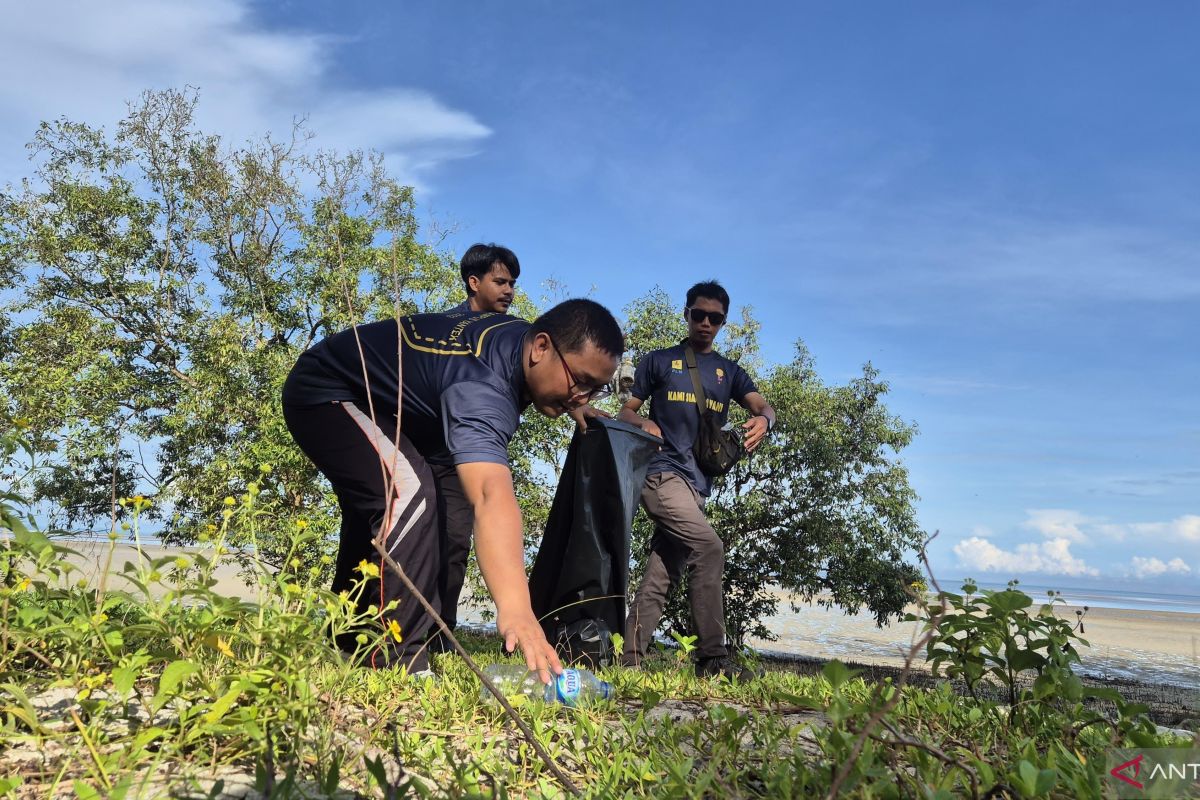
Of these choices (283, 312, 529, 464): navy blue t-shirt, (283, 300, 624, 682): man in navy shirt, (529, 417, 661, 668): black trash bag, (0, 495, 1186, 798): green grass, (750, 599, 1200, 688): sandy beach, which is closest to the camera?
(0, 495, 1186, 798): green grass

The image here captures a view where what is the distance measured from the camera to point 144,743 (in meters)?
1.64

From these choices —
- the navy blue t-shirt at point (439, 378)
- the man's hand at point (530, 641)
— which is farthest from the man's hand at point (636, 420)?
the man's hand at point (530, 641)

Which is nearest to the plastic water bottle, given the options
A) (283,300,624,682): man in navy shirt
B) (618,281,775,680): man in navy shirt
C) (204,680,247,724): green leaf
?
(283,300,624,682): man in navy shirt

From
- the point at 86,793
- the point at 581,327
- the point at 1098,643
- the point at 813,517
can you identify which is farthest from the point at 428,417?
the point at 1098,643

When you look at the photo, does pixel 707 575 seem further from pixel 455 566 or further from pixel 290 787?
pixel 290 787

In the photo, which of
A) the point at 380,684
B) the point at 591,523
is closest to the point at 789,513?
the point at 591,523

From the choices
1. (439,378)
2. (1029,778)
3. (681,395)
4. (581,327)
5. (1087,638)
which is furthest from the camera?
(1087,638)

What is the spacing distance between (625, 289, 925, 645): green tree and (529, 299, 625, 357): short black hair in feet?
25.8

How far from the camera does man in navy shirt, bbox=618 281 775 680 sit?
478 cm

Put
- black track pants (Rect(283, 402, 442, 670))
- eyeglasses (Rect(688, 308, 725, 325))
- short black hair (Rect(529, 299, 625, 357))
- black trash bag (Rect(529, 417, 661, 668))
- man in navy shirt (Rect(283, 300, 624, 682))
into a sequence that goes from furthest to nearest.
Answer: eyeglasses (Rect(688, 308, 725, 325)) → black trash bag (Rect(529, 417, 661, 668)) → black track pants (Rect(283, 402, 442, 670)) → short black hair (Rect(529, 299, 625, 357)) → man in navy shirt (Rect(283, 300, 624, 682))

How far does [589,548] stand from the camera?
4012 millimetres

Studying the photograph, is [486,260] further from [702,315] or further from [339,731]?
A: [339,731]

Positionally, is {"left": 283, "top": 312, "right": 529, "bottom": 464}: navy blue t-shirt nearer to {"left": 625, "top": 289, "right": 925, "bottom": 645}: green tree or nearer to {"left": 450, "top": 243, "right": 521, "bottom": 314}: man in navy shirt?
{"left": 450, "top": 243, "right": 521, "bottom": 314}: man in navy shirt

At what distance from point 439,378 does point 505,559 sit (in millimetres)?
903
